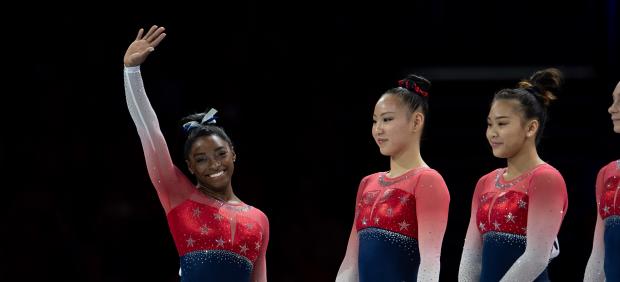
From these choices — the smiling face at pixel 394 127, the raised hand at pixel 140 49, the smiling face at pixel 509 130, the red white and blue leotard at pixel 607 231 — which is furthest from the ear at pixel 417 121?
the raised hand at pixel 140 49

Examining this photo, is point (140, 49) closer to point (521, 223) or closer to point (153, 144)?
point (153, 144)

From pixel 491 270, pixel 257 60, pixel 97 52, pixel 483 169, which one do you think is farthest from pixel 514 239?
pixel 97 52

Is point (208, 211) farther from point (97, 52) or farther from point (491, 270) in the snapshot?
point (97, 52)

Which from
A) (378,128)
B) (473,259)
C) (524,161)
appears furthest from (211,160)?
(524,161)

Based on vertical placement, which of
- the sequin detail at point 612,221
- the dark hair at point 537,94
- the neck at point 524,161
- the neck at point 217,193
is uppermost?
the dark hair at point 537,94

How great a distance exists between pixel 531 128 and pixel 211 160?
3.79 ft

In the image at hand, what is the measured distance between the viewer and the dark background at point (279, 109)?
4750 mm

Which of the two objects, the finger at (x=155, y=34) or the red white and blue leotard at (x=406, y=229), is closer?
the red white and blue leotard at (x=406, y=229)

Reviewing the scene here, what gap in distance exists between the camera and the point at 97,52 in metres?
5.09

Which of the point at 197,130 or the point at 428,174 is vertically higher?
the point at 197,130

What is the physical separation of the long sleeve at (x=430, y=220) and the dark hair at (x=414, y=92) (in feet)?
0.90

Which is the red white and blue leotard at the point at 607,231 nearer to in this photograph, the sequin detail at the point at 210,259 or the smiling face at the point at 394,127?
the smiling face at the point at 394,127

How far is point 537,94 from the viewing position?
124 inches

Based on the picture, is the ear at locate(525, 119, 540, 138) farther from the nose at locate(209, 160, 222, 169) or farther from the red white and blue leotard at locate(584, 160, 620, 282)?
the nose at locate(209, 160, 222, 169)
